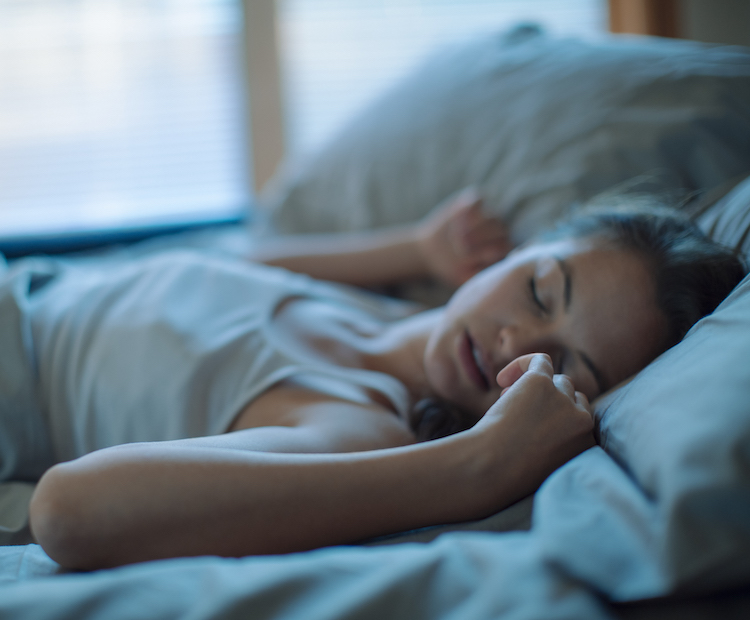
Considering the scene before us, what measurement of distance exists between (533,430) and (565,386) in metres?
0.07

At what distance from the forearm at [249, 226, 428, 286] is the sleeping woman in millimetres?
58

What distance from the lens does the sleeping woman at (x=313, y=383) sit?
50 cm

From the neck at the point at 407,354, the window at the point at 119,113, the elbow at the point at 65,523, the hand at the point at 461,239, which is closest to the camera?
the elbow at the point at 65,523

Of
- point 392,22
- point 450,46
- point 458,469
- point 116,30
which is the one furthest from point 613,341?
point 116,30

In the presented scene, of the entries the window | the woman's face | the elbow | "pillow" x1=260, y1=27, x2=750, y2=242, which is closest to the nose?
the woman's face

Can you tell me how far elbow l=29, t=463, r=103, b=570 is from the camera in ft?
1.59

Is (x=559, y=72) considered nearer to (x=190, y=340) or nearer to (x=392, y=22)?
(x=190, y=340)

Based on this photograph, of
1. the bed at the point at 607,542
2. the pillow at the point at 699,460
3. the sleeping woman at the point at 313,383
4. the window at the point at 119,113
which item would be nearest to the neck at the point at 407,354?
the sleeping woman at the point at 313,383

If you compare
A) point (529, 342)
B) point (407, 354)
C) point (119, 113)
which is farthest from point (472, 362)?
point (119, 113)

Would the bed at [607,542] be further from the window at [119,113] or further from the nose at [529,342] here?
the window at [119,113]

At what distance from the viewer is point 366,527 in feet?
1.71

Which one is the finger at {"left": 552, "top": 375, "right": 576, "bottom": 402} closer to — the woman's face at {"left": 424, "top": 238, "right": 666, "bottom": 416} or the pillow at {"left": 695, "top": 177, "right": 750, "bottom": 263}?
the woman's face at {"left": 424, "top": 238, "right": 666, "bottom": 416}

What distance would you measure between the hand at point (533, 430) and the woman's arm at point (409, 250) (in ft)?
1.89

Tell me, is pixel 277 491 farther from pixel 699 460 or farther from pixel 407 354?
pixel 407 354
